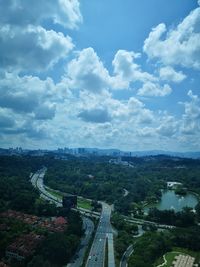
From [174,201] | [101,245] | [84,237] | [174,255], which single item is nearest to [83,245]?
[101,245]

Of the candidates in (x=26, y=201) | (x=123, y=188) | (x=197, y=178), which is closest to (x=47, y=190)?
(x=123, y=188)

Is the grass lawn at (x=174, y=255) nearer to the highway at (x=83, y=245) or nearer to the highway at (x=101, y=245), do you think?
the highway at (x=101, y=245)

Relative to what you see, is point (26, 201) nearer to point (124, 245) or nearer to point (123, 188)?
point (124, 245)

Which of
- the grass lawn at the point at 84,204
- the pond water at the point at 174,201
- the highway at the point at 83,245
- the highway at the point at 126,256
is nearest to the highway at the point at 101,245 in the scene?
the highway at the point at 83,245

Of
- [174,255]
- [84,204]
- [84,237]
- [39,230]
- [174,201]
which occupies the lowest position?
[174,255]

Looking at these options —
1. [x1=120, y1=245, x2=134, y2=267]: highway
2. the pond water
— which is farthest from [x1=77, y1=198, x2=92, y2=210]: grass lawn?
[x1=120, y1=245, x2=134, y2=267]: highway

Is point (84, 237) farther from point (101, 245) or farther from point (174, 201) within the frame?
point (174, 201)
